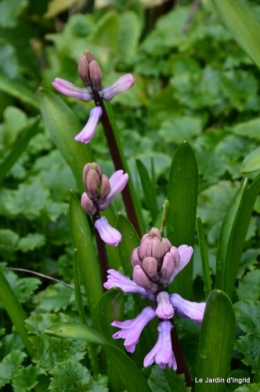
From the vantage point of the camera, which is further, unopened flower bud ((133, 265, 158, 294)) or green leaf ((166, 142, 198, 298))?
green leaf ((166, 142, 198, 298))

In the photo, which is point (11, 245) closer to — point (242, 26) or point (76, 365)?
point (76, 365)

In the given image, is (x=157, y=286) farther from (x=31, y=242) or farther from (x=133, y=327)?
(x=31, y=242)

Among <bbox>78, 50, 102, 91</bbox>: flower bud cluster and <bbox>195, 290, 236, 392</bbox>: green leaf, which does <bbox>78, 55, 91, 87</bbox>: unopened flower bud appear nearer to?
<bbox>78, 50, 102, 91</bbox>: flower bud cluster

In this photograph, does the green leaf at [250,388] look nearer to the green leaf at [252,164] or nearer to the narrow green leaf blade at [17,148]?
the green leaf at [252,164]

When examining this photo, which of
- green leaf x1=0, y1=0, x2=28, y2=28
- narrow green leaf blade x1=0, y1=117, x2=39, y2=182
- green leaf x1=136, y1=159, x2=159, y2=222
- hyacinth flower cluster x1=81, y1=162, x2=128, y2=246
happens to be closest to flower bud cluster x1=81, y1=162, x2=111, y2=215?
hyacinth flower cluster x1=81, y1=162, x2=128, y2=246

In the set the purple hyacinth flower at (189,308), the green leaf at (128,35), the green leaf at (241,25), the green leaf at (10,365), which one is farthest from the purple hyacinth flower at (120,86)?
the green leaf at (128,35)

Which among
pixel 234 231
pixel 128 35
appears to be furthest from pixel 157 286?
pixel 128 35

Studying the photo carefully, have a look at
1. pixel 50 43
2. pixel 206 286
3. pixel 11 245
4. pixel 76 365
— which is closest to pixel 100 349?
pixel 76 365
